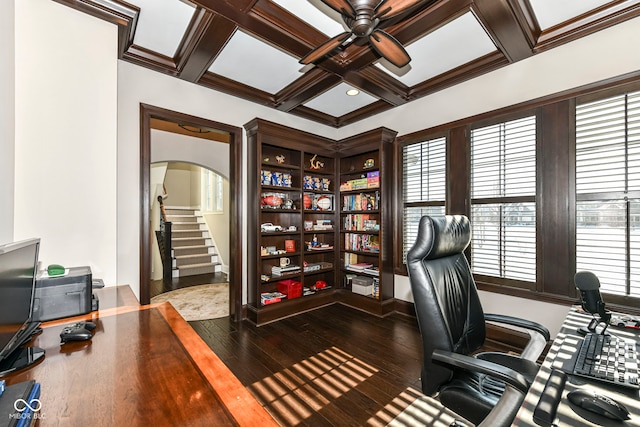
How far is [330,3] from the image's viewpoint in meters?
1.58

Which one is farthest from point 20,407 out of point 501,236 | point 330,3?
point 501,236

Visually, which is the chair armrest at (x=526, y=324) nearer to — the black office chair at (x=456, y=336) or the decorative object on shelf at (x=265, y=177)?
the black office chair at (x=456, y=336)

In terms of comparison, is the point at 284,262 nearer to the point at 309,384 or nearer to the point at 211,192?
the point at 309,384

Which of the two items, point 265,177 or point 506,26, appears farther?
point 265,177

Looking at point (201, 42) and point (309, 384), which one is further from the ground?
point (201, 42)

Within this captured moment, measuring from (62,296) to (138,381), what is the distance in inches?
36.1

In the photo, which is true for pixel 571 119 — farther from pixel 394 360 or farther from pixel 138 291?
pixel 138 291

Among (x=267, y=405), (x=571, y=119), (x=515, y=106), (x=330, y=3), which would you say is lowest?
(x=267, y=405)

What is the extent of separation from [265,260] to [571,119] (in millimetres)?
3480

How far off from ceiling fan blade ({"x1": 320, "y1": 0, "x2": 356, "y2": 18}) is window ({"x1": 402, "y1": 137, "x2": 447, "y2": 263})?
1.97 meters

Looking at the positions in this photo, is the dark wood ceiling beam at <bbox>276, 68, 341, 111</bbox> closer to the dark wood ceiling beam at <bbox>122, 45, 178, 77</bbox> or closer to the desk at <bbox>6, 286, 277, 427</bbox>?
the dark wood ceiling beam at <bbox>122, 45, 178, 77</bbox>

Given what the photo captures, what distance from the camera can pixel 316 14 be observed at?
211 centimetres

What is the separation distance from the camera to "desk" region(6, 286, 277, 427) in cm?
70

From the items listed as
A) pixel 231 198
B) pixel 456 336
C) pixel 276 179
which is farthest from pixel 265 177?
pixel 456 336
